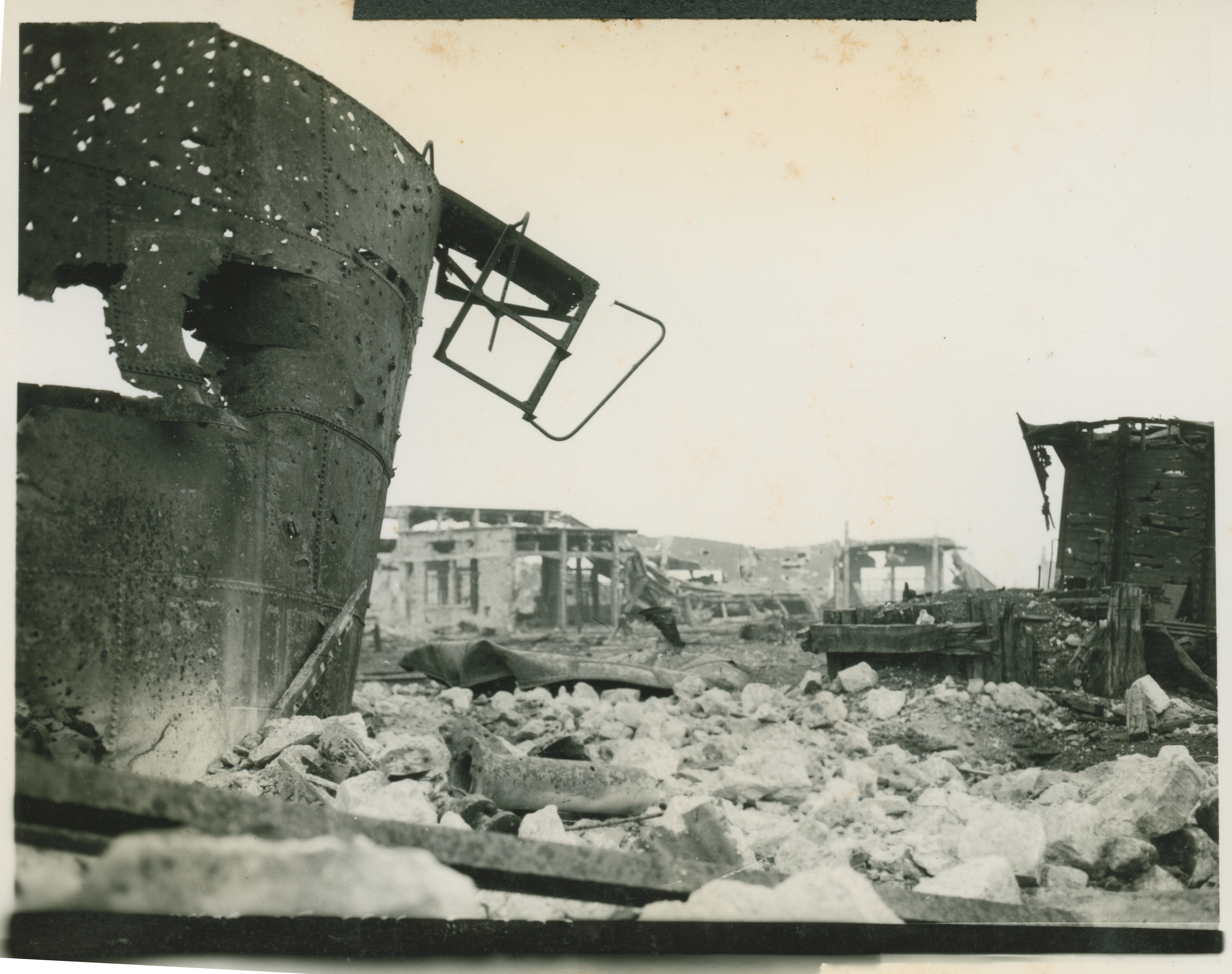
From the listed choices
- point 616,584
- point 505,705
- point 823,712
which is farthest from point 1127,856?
point 616,584

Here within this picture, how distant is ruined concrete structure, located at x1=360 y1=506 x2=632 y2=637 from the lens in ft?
11.8

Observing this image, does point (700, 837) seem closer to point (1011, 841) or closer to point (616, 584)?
point (1011, 841)

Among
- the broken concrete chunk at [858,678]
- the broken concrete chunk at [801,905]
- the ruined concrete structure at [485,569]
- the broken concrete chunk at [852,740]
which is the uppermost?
the ruined concrete structure at [485,569]

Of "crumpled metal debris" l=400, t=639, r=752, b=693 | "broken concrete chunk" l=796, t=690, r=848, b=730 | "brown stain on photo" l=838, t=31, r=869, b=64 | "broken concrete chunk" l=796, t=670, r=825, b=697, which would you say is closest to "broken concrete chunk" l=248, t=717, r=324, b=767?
"crumpled metal debris" l=400, t=639, r=752, b=693

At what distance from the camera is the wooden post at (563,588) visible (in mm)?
3990

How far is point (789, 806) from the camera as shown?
9.93 ft

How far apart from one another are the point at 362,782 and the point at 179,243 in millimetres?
1979

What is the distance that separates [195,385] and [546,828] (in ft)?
6.44

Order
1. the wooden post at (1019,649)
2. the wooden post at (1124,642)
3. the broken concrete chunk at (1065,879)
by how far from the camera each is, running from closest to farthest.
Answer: the broken concrete chunk at (1065,879) → the wooden post at (1124,642) → the wooden post at (1019,649)

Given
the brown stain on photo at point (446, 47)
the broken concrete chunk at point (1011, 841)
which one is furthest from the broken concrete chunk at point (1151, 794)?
the brown stain on photo at point (446, 47)

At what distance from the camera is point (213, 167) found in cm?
285

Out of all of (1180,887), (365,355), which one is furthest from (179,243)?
(1180,887)

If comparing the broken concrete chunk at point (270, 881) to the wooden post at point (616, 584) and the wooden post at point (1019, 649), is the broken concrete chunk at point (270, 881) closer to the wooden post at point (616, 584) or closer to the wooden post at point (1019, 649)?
the wooden post at point (616, 584)

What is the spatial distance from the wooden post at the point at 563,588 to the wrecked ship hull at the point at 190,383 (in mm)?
1113
